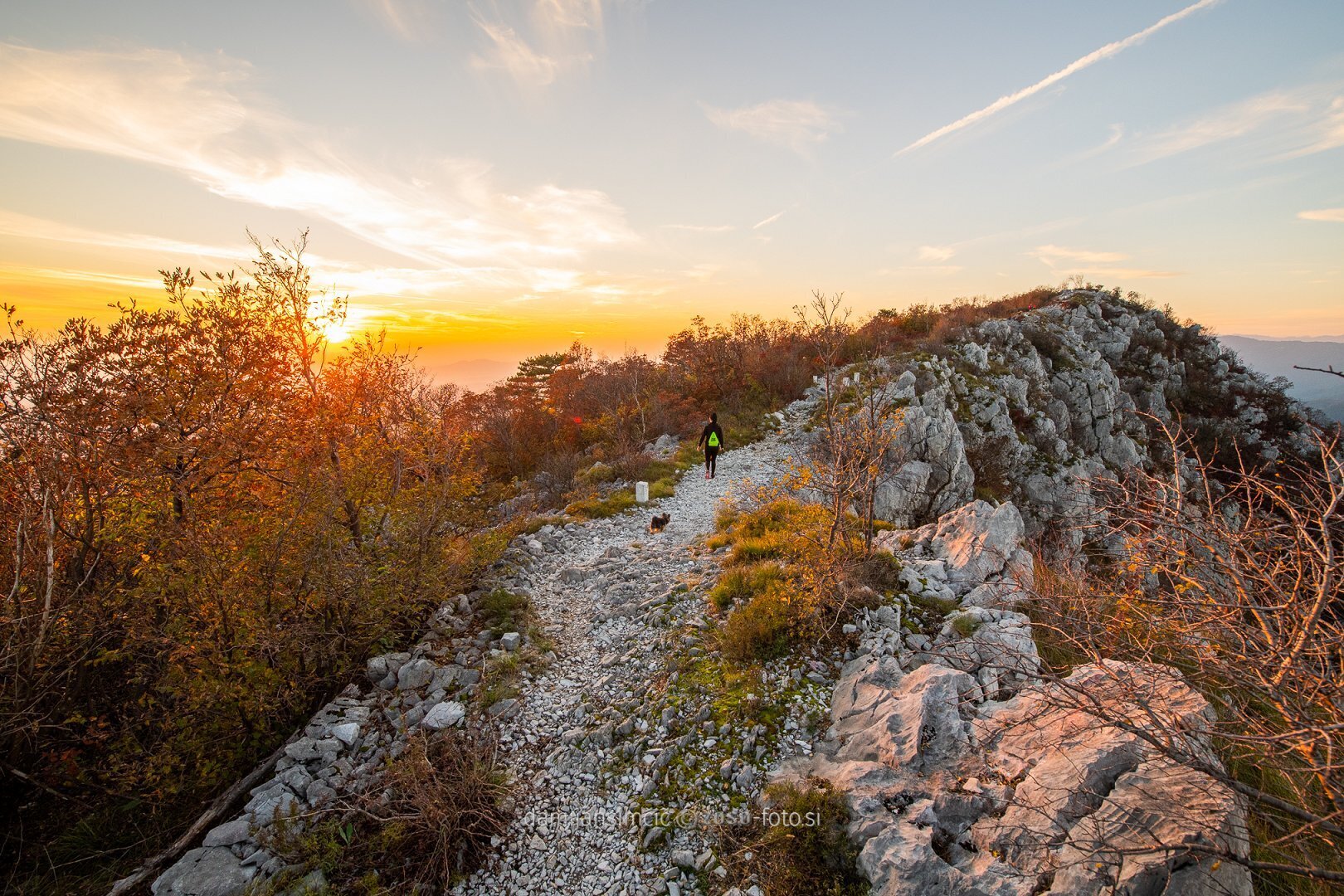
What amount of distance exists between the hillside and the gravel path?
0.03 metres

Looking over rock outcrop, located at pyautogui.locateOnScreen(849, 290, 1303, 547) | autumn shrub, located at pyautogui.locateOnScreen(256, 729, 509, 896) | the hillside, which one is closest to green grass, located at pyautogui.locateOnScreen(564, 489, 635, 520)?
the hillside

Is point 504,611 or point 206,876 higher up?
point 504,611

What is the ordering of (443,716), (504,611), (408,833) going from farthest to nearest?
1. (504,611)
2. (443,716)
3. (408,833)

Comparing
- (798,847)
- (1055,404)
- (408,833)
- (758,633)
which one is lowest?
(408,833)

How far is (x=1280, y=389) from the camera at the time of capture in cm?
2769

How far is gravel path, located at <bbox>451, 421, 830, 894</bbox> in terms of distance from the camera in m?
5.00

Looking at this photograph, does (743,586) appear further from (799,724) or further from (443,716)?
(443,716)

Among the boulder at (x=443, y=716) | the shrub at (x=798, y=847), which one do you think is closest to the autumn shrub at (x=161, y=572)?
the boulder at (x=443, y=716)

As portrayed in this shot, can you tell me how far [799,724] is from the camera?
19.9 feet

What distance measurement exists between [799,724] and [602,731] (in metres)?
2.44

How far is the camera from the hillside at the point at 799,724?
3746 mm

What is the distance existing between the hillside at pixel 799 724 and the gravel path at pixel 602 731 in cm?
3

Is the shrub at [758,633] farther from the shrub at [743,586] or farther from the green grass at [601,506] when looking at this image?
the green grass at [601,506]

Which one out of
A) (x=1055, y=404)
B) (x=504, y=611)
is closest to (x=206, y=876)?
(x=504, y=611)
